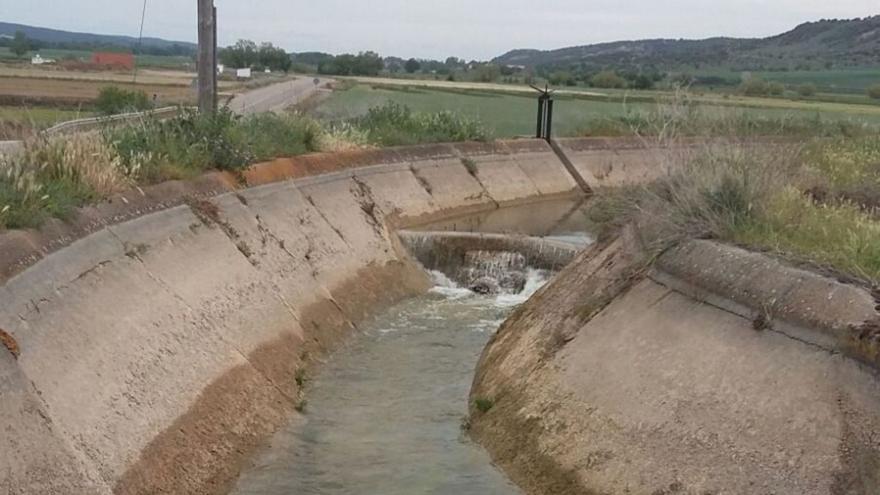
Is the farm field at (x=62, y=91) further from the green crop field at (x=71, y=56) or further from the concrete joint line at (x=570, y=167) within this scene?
the green crop field at (x=71, y=56)

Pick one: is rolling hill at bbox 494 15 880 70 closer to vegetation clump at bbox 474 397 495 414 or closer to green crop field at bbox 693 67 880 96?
green crop field at bbox 693 67 880 96

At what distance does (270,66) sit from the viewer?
140 meters

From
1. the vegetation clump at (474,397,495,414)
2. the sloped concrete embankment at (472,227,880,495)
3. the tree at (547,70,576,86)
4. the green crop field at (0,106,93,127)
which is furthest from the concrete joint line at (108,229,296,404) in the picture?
the tree at (547,70,576,86)

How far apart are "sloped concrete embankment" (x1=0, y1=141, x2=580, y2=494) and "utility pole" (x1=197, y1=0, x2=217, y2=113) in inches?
79.9

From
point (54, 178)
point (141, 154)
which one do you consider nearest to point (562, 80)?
point (141, 154)

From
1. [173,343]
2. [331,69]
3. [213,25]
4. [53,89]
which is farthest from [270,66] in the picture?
[173,343]

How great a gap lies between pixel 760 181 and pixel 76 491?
761cm

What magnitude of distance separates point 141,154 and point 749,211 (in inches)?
350

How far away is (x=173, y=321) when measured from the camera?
11867 millimetres

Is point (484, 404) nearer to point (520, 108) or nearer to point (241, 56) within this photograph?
point (520, 108)

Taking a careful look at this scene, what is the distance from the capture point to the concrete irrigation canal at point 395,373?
8.40 m

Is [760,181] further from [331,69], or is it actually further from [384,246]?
[331,69]

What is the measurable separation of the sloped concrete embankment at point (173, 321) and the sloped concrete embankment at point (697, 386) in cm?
297

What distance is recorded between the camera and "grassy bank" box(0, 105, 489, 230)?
38.6ft
